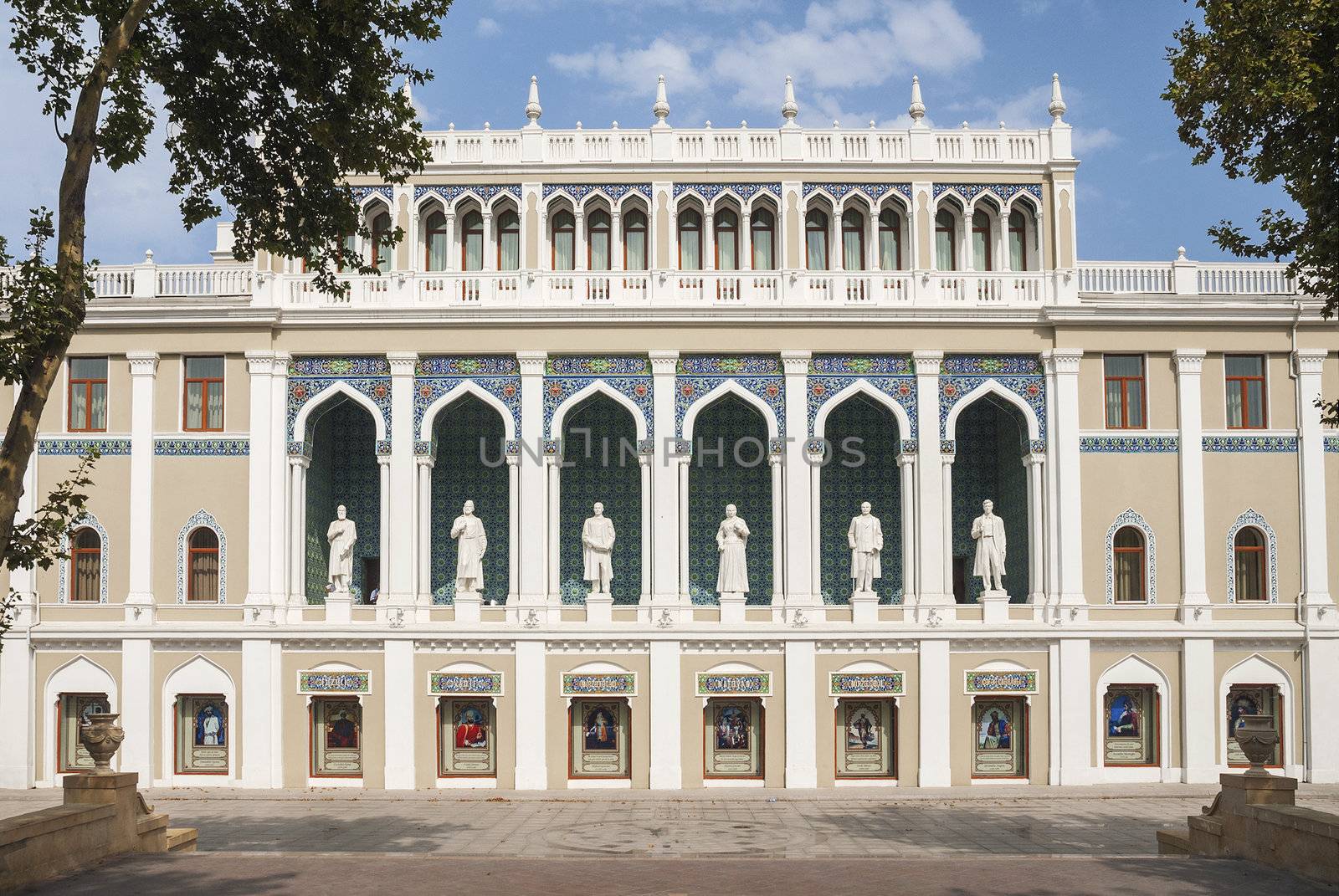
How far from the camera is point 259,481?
29766mm

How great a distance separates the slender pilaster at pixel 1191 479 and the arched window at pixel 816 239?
7414 millimetres

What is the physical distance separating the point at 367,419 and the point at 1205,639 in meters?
17.8

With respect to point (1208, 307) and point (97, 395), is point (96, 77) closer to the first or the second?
point (97, 395)

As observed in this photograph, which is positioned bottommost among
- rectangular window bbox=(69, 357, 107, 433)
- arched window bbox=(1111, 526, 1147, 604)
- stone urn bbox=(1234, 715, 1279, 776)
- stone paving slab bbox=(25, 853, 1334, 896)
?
stone paving slab bbox=(25, 853, 1334, 896)

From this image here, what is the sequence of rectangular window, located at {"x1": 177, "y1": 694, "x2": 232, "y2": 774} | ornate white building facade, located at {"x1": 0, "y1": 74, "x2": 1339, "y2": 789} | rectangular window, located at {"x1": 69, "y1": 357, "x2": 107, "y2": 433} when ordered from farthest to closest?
rectangular window, located at {"x1": 69, "y1": 357, "x2": 107, "y2": 433} < rectangular window, located at {"x1": 177, "y1": 694, "x2": 232, "y2": 774} < ornate white building facade, located at {"x1": 0, "y1": 74, "x2": 1339, "y2": 789}

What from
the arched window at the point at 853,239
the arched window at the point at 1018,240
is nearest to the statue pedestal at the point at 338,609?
the arched window at the point at 853,239

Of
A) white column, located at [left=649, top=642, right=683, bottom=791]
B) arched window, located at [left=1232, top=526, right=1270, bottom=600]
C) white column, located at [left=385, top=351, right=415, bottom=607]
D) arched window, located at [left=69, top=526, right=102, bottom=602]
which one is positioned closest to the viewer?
white column, located at [left=649, top=642, right=683, bottom=791]

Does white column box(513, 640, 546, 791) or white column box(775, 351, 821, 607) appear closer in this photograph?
white column box(513, 640, 546, 791)

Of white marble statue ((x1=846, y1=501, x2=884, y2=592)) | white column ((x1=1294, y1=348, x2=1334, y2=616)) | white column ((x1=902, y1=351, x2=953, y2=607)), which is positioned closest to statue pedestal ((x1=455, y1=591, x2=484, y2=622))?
white marble statue ((x1=846, y1=501, x2=884, y2=592))

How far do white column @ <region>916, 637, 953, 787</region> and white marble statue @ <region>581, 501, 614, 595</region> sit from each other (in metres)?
6.40

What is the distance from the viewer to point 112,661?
2962 cm

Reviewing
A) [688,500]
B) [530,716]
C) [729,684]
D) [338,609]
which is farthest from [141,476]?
[729,684]

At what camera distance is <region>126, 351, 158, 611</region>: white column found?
1169 inches

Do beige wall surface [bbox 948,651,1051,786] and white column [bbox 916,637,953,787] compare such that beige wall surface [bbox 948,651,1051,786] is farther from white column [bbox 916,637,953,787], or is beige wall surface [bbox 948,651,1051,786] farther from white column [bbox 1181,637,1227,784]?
white column [bbox 1181,637,1227,784]
